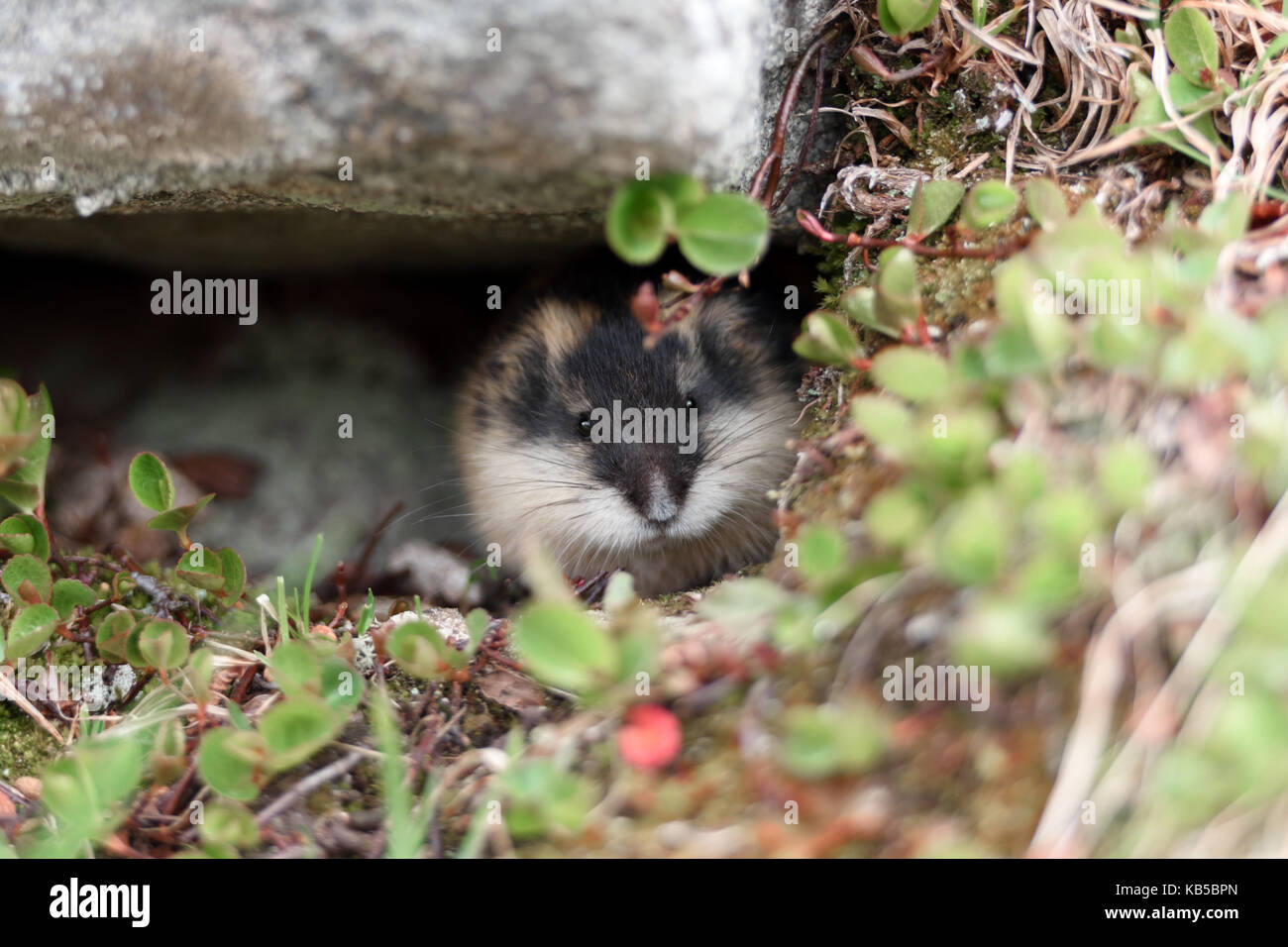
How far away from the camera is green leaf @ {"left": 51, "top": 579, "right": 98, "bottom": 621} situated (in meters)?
2.62

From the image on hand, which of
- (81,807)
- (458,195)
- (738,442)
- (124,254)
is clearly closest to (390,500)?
(124,254)

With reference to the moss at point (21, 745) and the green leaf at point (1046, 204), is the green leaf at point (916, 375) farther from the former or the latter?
the moss at point (21, 745)

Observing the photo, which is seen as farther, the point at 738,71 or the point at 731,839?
the point at 738,71

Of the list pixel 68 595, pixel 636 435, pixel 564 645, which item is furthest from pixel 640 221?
pixel 68 595

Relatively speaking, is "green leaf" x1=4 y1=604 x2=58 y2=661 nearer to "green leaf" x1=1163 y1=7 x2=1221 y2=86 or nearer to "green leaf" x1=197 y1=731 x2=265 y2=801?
"green leaf" x1=197 y1=731 x2=265 y2=801

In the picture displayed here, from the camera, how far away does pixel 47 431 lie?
2936 millimetres

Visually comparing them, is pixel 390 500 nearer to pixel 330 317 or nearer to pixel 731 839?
pixel 330 317

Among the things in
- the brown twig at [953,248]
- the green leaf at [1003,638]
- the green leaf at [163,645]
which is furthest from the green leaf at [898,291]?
the green leaf at [163,645]

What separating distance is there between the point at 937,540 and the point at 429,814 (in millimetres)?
1068

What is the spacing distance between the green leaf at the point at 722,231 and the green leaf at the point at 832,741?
92 cm

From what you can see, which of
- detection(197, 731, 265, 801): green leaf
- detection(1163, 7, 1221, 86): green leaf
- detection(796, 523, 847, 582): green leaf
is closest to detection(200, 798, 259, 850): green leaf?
detection(197, 731, 265, 801): green leaf

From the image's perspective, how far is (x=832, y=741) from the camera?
157cm

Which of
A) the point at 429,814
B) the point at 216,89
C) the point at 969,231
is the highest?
the point at 216,89

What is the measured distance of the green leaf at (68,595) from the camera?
8.61 feet
